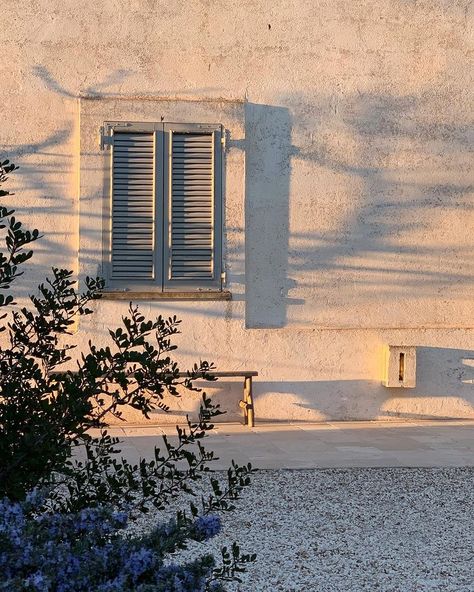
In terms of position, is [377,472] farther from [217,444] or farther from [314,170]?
[314,170]

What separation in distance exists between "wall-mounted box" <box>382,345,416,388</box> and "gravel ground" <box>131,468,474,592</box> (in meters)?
2.07

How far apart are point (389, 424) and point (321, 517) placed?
3.63 metres

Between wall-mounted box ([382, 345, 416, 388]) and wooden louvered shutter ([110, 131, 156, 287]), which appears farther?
wall-mounted box ([382, 345, 416, 388])

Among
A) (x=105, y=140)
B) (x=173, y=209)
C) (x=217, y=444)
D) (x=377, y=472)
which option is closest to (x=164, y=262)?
(x=173, y=209)

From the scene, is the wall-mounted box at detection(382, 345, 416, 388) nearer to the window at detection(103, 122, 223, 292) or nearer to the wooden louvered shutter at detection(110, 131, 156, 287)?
the window at detection(103, 122, 223, 292)

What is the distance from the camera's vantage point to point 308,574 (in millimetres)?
4406

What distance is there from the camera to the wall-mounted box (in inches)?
353

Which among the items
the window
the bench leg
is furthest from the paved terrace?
the window

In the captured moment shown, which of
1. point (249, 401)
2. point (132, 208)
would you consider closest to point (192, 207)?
point (132, 208)

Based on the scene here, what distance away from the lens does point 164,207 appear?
8.91m

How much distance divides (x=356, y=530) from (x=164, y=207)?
13.9 feet

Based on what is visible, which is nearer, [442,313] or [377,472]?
[377,472]

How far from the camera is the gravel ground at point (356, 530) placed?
4.36 meters

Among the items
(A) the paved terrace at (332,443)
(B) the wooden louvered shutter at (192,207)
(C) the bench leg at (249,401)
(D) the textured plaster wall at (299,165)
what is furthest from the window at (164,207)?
(A) the paved terrace at (332,443)
